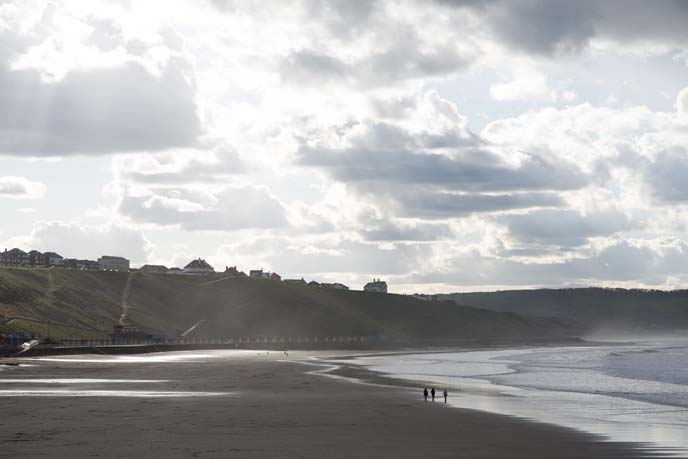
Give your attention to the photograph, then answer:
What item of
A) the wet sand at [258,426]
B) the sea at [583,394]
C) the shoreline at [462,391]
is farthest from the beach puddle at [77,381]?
the sea at [583,394]

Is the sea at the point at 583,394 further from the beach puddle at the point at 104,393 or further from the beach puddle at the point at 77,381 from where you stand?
the beach puddle at the point at 77,381

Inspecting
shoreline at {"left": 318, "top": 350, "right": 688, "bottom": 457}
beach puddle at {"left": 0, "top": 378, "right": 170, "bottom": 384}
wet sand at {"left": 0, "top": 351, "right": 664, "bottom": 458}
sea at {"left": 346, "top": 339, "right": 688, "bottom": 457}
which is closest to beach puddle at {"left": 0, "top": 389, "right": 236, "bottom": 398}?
wet sand at {"left": 0, "top": 351, "right": 664, "bottom": 458}

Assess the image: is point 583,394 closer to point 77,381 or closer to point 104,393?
point 104,393

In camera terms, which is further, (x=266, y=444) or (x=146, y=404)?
(x=146, y=404)

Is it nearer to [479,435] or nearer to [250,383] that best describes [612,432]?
[479,435]

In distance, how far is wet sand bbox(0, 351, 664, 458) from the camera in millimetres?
41344

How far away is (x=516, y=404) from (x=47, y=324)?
100676 millimetres

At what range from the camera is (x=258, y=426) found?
49625 mm

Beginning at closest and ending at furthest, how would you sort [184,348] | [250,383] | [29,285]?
[250,383] → [184,348] → [29,285]

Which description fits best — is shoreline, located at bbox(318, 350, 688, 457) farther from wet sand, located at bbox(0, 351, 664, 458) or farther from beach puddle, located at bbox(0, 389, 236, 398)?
beach puddle, located at bbox(0, 389, 236, 398)

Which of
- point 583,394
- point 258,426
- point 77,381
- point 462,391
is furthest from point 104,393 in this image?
point 583,394

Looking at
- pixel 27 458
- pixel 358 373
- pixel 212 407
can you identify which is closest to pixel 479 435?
pixel 212 407

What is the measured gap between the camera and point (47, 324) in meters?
147

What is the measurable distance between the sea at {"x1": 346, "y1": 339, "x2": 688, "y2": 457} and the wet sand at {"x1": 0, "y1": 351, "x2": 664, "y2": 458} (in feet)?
10.3
